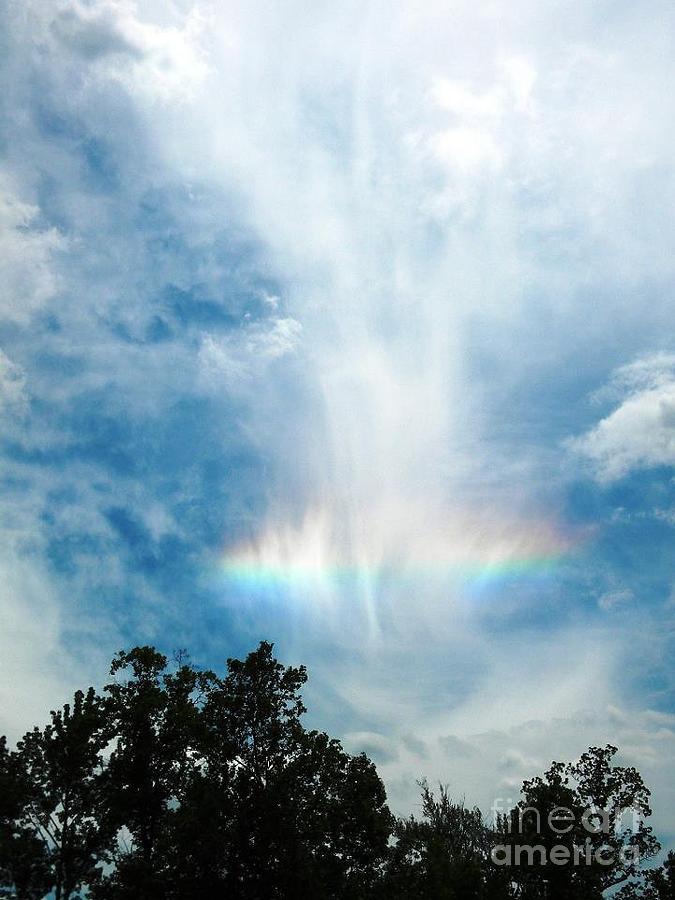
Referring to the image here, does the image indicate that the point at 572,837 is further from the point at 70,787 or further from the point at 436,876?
the point at 70,787

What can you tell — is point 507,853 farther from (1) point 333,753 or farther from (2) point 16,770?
(2) point 16,770

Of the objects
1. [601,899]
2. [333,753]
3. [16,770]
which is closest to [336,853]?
[333,753]

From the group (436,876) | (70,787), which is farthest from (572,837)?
(70,787)

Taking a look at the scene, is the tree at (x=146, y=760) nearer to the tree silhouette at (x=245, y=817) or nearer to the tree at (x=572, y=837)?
the tree silhouette at (x=245, y=817)

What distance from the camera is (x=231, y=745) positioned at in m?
28.4

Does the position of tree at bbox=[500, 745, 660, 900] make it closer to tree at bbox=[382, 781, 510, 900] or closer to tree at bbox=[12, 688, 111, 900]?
tree at bbox=[382, 781, 510, 900]

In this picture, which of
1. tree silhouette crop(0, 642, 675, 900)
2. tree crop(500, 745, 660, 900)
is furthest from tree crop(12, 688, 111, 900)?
tree crop(500, 745, 660, 900)

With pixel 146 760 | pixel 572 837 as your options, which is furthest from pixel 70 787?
pixel 572 837

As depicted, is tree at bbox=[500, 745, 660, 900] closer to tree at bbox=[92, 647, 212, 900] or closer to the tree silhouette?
the tree silhouette

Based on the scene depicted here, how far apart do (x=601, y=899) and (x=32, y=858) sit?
2827 cm

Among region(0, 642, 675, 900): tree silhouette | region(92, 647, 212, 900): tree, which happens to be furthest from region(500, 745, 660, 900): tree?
region(92, 647, 212, 900): tree

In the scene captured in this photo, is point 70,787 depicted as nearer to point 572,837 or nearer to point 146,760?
point 146,760

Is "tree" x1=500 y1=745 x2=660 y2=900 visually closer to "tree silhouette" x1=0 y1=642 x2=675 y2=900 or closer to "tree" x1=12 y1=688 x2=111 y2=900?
"tree silhouette" x1=0 y1=642 x2=675 y2=900

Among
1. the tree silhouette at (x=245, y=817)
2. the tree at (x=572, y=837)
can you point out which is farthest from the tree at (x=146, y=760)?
the tree at (x=572, y=837)
